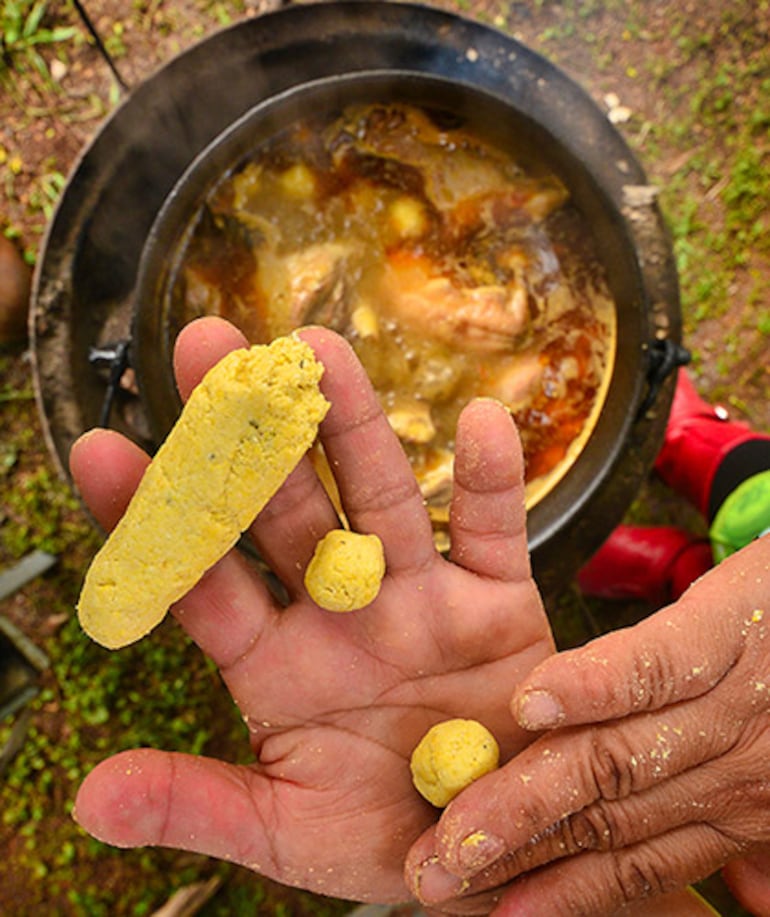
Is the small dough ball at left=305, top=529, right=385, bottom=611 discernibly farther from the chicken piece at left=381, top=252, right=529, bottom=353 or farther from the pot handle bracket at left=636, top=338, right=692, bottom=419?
→ the pot handle bracket at left=636, top=338, right=692, bottom=419

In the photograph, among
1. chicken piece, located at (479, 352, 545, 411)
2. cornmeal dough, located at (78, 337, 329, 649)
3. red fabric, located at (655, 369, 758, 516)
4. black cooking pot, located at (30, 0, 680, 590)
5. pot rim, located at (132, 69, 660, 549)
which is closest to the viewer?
cornmeal dough, located at (78, 337, 329, 649)

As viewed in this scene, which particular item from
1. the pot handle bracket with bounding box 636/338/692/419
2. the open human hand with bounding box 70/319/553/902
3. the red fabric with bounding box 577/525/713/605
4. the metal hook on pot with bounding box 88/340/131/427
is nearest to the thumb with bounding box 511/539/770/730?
the open human hand with bounding box 70/319/553/902

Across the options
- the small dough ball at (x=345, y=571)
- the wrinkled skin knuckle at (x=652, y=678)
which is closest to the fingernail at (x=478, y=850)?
the wrinkled skin knuckle at (x=652, y=678)

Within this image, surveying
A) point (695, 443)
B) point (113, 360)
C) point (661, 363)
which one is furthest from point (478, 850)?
point (695, 443)

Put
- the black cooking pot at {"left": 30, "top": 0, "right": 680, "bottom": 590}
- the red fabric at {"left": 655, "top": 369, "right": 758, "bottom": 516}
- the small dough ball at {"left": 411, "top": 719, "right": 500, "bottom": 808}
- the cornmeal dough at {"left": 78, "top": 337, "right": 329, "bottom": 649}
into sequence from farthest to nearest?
the red fabric at {"left": 655, "top": 369, "right": 758, "bottom": 516} < the black cooking pot at {"left": 30, "top": 0, "right": 680, "bottom": 590} < the small dough ball at {"left": 411, "top": 719, "right": 500, "bottom": 808} < the cornmeal dough at {"left": 78, "top": 337, "right": 329, "bottom": 649}

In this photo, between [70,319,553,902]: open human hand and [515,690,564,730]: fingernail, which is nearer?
[515,690,564,730]: fingernail

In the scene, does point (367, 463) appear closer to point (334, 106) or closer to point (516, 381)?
point (516, 381)
